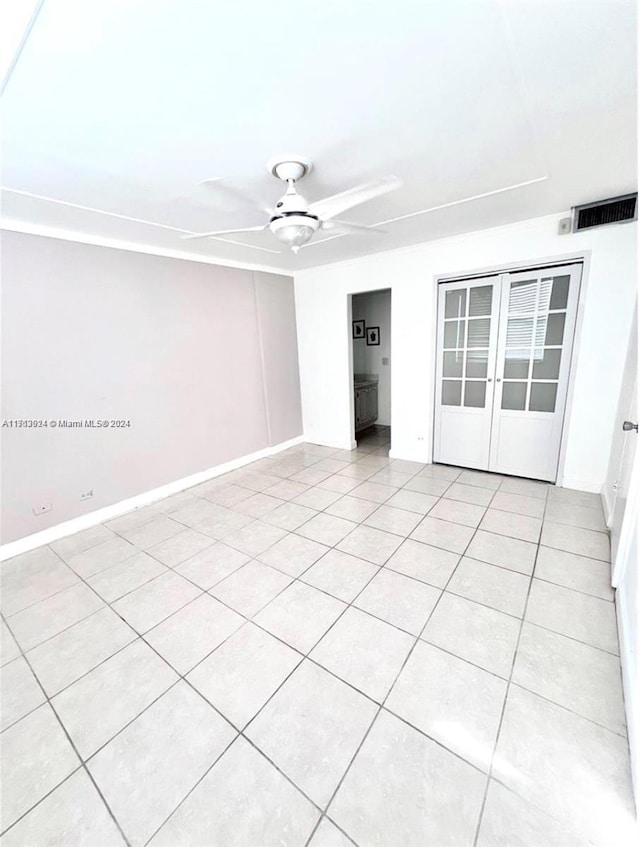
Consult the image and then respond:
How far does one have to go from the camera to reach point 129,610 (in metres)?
2.03

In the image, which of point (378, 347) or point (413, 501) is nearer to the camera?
point (413, 501)

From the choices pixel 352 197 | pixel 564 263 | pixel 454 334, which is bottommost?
pixel 454 334

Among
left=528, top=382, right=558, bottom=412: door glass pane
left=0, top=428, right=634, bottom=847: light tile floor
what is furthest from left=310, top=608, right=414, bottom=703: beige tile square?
left=528, top=382, right=558, bottom=412: door glass pane

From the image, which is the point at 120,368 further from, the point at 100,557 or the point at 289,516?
the point at 289,516

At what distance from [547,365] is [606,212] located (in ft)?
4.09

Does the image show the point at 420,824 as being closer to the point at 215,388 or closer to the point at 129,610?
the point at 129,610

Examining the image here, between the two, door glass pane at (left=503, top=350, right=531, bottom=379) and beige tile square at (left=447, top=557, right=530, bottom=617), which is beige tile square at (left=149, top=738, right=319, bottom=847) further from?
door glass pane at (left=503, top=350, right=531, bottom=379)

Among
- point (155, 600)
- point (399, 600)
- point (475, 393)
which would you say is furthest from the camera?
point (475, 393)

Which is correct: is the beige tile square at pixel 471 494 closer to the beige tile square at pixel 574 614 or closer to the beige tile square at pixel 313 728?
the beige tile square at pixel 574 614

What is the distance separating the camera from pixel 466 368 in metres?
3.64

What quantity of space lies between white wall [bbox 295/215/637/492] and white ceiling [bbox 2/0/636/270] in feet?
1.95

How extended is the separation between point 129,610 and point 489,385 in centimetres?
363

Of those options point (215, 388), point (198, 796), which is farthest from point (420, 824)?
point (215, 388)

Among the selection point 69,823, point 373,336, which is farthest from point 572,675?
point 373,336
